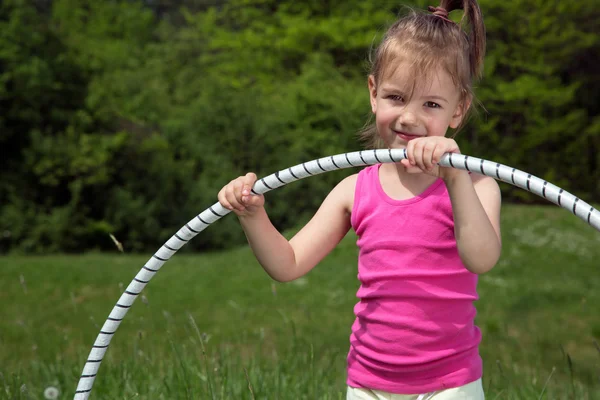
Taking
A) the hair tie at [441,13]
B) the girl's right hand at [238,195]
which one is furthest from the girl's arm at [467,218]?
the hair tie at [441,13]

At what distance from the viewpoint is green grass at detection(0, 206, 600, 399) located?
3930 millimetres

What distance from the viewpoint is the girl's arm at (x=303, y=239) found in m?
2.65

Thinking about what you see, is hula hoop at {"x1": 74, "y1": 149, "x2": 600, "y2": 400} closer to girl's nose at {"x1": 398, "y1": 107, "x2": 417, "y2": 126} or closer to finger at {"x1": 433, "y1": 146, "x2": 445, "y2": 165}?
finger at {"x1": 433, "y1": 146, "x2": 445, "y2": 165}

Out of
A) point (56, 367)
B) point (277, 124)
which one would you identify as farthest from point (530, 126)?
point (56, 367)

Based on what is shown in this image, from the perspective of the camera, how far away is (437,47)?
8.20ft

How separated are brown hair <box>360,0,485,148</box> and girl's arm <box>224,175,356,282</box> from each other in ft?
1.51

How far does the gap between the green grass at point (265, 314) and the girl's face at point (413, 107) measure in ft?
5.19

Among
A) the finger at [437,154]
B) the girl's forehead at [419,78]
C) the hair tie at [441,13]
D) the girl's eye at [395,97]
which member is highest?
the hair tie at [441,13]

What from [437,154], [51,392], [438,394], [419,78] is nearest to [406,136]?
[419,78]

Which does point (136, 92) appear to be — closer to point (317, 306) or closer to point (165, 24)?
point (165, 24)

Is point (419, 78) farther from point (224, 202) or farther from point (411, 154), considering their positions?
point (224, 202)

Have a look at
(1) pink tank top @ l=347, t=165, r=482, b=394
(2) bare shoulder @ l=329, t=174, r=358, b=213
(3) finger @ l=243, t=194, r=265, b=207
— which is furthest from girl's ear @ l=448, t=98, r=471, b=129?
(3) finger @ l=243, t=194, r=265, b=207

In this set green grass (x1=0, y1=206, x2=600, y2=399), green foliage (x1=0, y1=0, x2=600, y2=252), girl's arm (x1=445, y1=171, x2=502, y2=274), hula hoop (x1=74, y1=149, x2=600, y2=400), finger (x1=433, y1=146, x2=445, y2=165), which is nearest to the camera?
hula hoop (x1=74, y1=149, x2=600, y2=400)

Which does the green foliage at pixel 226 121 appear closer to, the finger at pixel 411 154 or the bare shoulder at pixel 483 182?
the bare shoulder at pixel 483 182
